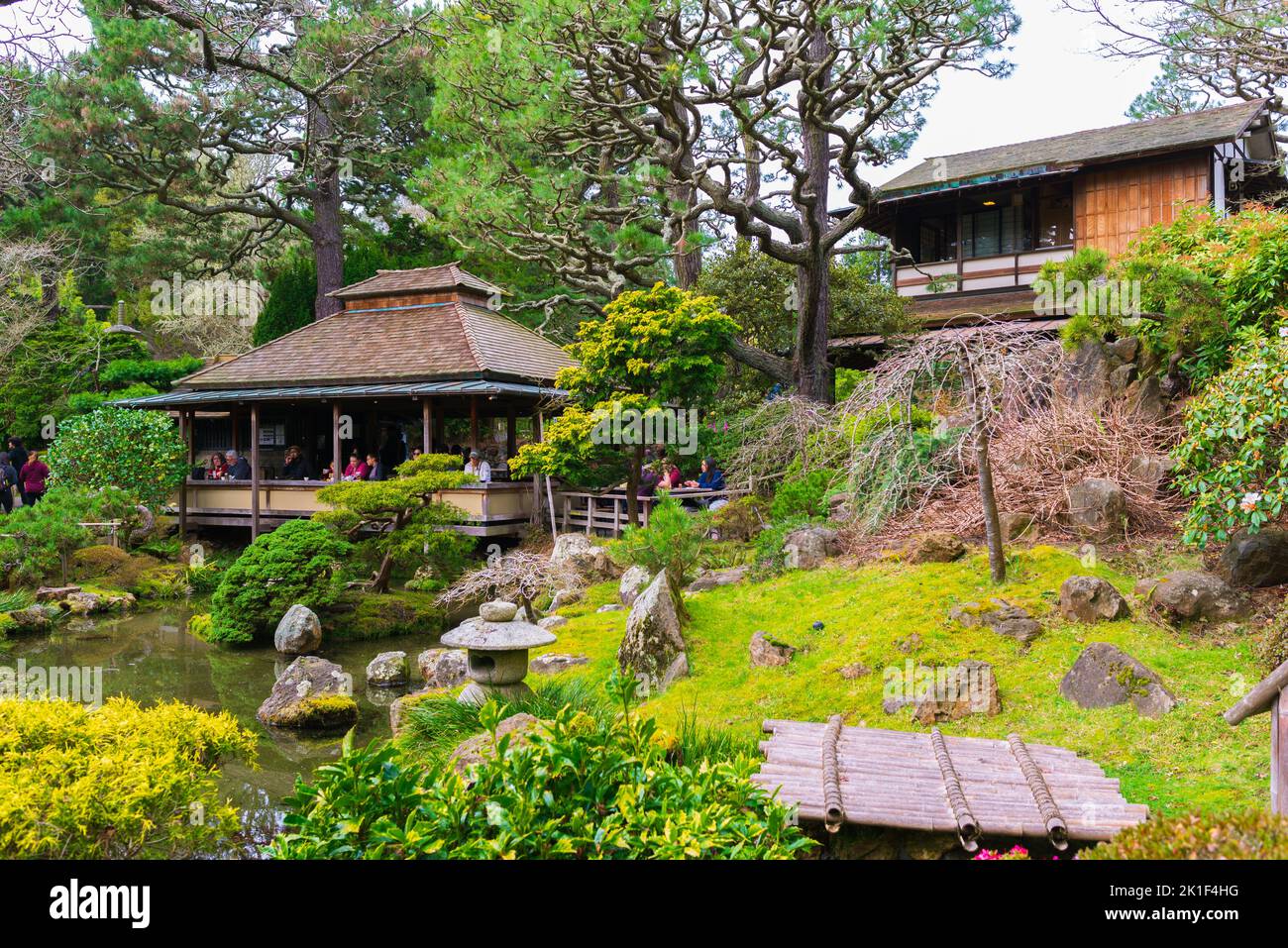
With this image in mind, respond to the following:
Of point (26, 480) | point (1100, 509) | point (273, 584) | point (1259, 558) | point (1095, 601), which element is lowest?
point (273, 584)

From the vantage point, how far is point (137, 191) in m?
23.5

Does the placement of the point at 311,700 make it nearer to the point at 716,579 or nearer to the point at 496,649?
the point at 496,649

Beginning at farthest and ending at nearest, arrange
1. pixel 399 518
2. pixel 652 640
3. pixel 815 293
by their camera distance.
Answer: pixel 815 293
pixel 399 518
pixel 652 640

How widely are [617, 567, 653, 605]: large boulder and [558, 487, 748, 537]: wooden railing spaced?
126 inches

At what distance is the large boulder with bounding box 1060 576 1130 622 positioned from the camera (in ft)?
25.8

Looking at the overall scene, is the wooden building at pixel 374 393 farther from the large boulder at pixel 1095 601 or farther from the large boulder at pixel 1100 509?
the large boulder at pixel 1095 601

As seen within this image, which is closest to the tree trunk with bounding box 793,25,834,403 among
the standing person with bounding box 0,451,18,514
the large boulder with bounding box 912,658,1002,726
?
the large boulder with bounding box 912,658,1002,726

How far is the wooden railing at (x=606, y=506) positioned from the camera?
15.6m

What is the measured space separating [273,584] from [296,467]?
8.72 meters

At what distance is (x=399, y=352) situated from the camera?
67.6 feet

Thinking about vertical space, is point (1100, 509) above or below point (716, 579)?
above

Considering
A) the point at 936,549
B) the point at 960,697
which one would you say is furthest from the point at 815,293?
the point at 960,697
